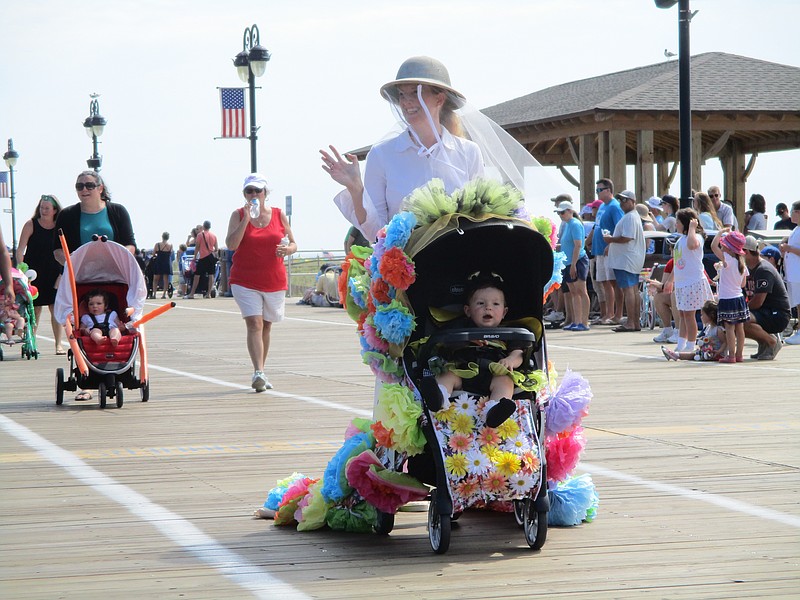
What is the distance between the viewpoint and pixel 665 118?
30.7 metres

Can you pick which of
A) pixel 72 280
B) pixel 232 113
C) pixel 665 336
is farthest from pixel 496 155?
pixel 232 113

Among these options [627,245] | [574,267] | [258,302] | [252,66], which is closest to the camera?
[258,302]

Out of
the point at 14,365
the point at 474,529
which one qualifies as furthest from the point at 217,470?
the point at 14,365

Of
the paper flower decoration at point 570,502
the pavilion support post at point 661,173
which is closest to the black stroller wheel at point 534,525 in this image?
the paper flower decoration at point 570,502

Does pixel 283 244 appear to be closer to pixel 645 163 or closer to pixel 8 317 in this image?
pixel 8 317

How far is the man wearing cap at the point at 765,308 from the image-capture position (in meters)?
15.5

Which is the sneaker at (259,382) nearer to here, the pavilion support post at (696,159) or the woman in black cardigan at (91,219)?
the woman in black cardigan at (91,219)

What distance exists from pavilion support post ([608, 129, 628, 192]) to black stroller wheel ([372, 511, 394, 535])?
24.3 m

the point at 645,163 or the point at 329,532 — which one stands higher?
the point at 645,163

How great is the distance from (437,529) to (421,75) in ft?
7.10

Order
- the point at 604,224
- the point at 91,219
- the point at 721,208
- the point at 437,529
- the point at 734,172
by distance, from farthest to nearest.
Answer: the point at 734,172, the point at 721,208, the point at 604,224, the point at 91,219, the point at 437,529

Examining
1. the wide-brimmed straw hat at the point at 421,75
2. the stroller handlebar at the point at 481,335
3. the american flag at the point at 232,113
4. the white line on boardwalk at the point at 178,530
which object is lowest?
the white line on boardwalk at the point at 178,530

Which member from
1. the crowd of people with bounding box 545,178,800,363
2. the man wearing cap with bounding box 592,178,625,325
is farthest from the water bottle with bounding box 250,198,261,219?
the man wearing cap with bounding box 592,178,625,325

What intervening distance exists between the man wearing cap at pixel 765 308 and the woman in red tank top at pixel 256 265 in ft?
19.2
